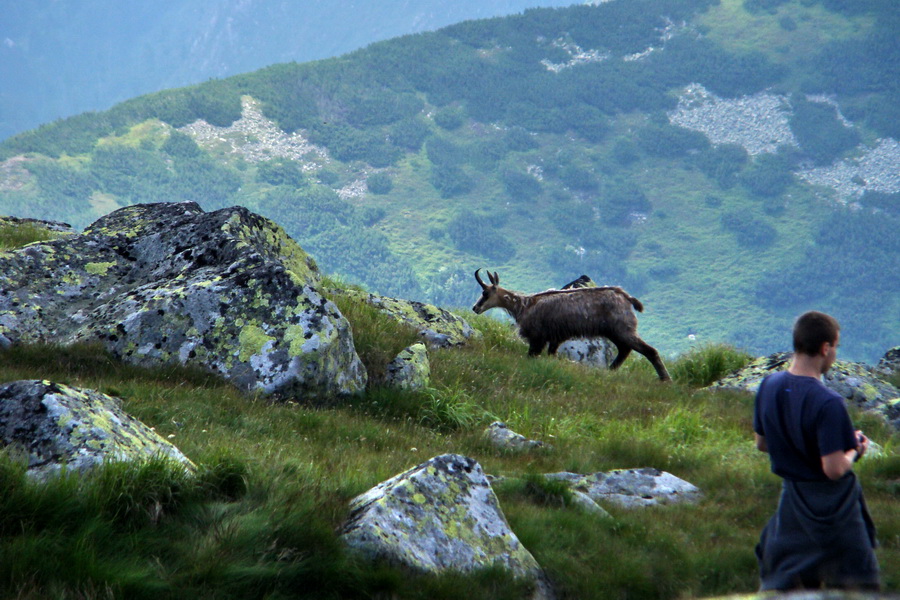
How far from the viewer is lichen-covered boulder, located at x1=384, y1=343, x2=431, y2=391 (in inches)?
439

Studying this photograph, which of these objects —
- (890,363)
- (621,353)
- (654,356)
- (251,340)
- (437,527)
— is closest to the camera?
(437,527)

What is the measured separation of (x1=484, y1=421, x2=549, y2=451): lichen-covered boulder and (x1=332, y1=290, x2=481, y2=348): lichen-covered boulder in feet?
17.8

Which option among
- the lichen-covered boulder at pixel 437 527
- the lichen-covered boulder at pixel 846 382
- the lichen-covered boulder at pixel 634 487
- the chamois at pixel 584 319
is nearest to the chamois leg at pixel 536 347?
the chamois at pixel 584 319

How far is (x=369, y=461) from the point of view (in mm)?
7645

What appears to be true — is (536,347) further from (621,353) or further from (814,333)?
(814,333)

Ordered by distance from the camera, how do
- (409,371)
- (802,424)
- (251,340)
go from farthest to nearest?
1. (409,371)
2. (251,340)
3. (802,424)

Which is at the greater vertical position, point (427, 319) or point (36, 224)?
point (36, 224)

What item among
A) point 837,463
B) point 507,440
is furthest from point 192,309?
point 837,463

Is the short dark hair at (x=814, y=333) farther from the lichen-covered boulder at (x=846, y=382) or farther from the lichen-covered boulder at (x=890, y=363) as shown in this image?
the lichen-covered boulder at (x=890, y=363)

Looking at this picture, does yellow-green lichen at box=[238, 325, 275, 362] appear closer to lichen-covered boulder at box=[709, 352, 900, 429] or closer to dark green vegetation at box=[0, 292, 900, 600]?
dark green vegetation at box=[0, 292, 900, 600]

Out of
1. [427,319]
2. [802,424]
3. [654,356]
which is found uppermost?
[802,424]

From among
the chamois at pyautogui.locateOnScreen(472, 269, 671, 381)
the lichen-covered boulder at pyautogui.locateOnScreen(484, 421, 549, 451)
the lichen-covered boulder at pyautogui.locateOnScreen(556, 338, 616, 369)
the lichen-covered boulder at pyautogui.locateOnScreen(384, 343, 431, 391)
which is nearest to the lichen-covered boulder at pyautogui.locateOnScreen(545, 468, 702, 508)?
the lichen-covered boulder at pyautogui.locateOnScreen(484, 421, 549, 451)

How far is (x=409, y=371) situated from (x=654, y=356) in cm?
743

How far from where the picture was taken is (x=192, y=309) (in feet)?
33.4
